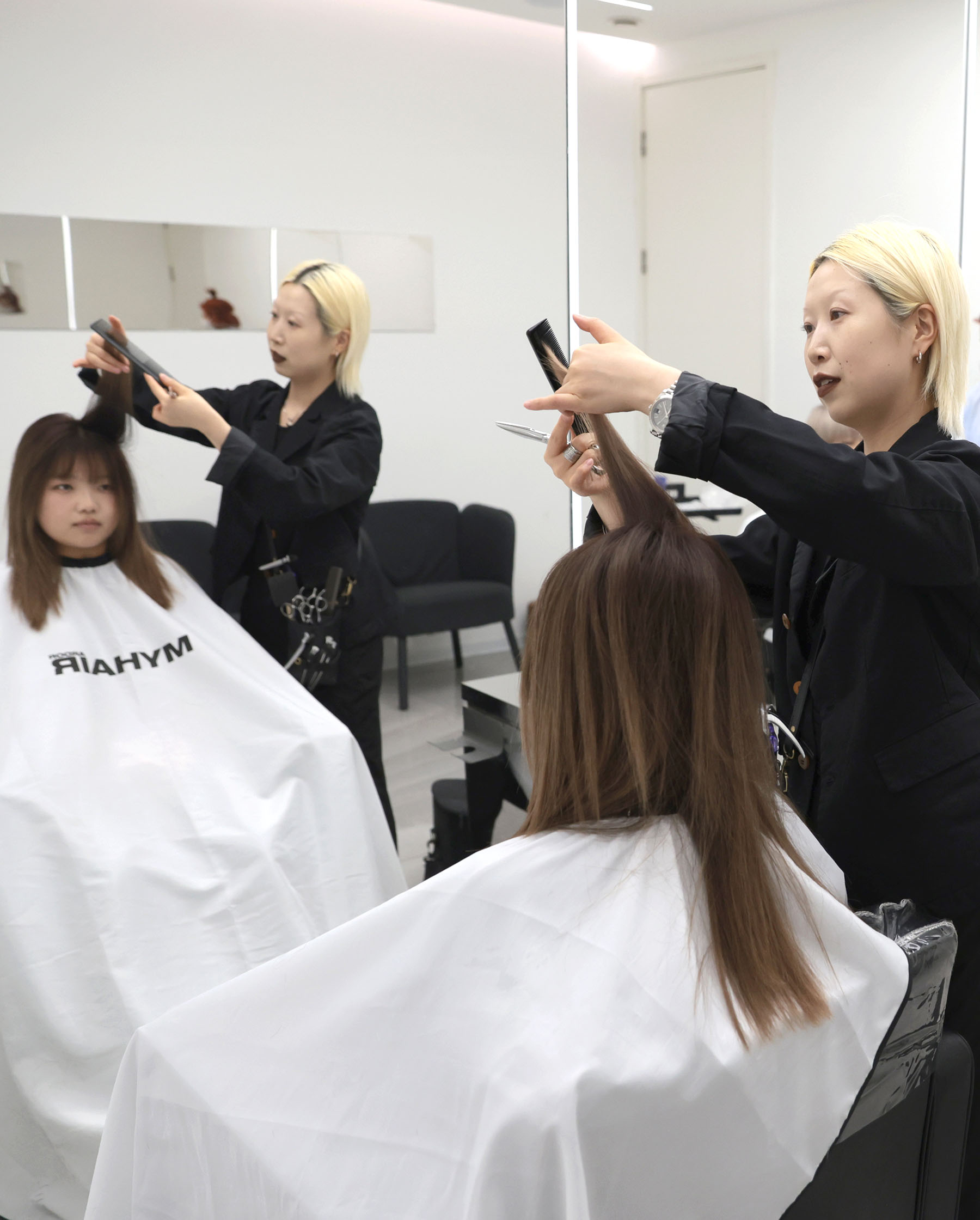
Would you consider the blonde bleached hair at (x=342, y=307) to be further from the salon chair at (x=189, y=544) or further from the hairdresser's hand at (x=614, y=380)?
the hairdresser's hand at (x=614, y=380)

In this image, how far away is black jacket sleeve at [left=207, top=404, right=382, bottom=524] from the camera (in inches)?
88.2

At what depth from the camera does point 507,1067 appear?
2.92 ft

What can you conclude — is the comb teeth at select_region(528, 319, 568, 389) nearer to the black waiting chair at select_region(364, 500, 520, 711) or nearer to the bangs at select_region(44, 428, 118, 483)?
the bangs at select_region(44, 428, 118, 483)

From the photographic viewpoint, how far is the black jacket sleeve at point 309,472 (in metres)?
2.24

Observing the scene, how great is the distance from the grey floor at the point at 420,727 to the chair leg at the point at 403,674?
12 mm

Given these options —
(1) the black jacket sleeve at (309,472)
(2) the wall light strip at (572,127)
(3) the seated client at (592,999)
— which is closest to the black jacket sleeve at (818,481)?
(3) the seated client at (592,999)

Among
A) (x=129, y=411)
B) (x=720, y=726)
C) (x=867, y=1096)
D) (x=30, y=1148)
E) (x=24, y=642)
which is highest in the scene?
(x=129, y=411)

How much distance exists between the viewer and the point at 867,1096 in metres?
0.99

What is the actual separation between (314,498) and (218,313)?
1076 mm

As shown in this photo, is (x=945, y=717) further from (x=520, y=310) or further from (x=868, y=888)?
(x=520, y=310)

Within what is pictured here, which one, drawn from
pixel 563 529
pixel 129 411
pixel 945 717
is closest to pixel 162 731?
pixel 129 411

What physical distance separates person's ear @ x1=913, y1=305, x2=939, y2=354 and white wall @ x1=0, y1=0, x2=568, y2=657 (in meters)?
1.80

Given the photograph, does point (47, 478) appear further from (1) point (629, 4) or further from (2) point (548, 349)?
(1) point (629, 4)

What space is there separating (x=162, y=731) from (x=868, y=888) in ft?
4.17
